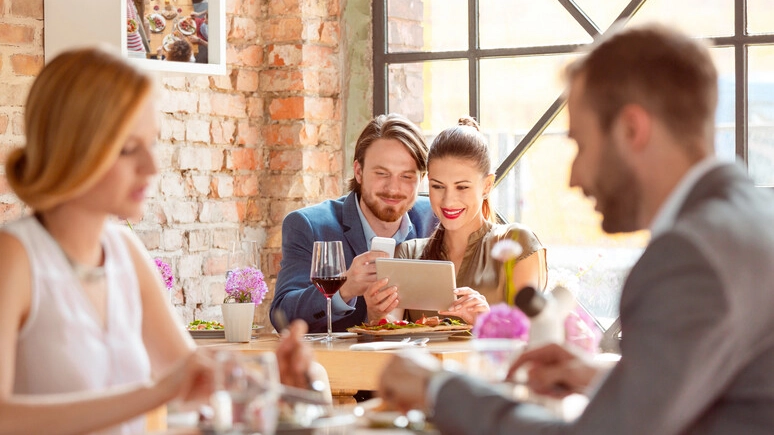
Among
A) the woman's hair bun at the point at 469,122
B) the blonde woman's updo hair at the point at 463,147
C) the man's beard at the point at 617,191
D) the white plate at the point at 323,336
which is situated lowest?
the white plate at the point at 323,336

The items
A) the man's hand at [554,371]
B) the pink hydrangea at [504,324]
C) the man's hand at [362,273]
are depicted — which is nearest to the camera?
the man's hand at [554,371]

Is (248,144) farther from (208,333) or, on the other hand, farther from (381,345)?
(381,345)

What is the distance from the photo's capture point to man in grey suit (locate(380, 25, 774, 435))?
1.22 meters

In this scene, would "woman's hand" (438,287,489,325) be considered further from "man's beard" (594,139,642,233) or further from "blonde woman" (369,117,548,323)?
"man's beard" (594,139,642,233)

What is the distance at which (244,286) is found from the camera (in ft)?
10.6

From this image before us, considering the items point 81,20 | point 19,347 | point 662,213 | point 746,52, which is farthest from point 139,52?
point 662,213

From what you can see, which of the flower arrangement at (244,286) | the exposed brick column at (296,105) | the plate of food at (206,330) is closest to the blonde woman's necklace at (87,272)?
the flower arrangement at (244,286)

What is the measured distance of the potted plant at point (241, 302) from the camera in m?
3.16

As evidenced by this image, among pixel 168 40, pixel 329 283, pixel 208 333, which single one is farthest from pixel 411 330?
pixel 168 40

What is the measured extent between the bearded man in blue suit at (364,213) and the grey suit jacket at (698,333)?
2.28 m

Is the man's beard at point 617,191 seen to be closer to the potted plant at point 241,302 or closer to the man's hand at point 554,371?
the man's hand at point 554,371

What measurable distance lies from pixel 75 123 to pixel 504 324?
78cm

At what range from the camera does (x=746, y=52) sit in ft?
13.0

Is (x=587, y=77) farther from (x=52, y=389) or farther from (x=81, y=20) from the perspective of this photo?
(x=81, y=20)
